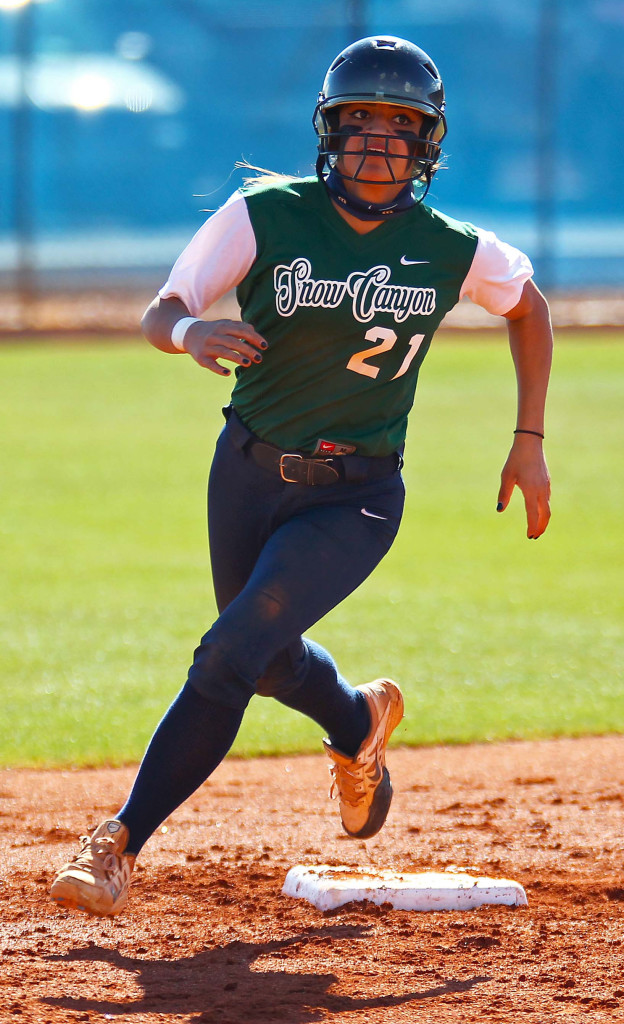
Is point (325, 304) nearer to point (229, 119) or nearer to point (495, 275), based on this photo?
point (495, 275)

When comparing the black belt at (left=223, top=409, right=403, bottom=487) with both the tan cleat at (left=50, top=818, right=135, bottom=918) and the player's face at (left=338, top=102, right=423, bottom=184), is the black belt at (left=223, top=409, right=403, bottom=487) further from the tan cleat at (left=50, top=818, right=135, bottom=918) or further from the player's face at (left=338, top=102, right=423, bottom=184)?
the tan cleat at (left=50, top=818, right=135, bottom=918)

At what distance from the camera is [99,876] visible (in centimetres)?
279

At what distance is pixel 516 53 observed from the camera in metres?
21.2

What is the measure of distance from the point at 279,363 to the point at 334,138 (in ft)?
1.89

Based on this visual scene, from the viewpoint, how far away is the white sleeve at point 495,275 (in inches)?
128

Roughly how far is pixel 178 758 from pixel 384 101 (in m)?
1.56

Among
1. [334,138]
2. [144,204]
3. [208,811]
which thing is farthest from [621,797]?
[144,204]

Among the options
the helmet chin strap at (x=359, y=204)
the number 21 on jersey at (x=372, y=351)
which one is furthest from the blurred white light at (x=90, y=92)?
the number 21 on jersey at (x=372, y=351)

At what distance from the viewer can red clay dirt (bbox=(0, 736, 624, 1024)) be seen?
266cm

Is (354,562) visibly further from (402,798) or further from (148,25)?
(148,25)

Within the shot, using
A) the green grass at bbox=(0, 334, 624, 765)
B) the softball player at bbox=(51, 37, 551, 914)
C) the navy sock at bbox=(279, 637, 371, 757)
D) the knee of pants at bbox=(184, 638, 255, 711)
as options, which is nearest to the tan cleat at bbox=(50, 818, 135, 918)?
the softball player at bbox=(51, 37, 551, 914)

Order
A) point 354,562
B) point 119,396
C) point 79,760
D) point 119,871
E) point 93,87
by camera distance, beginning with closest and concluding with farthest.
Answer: point 119,871
point 354,562
point 79,760
point 119,396
point 93,87

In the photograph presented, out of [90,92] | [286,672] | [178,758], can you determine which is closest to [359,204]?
[286,672]

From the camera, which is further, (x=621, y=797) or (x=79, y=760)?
(x=79, y=760)
